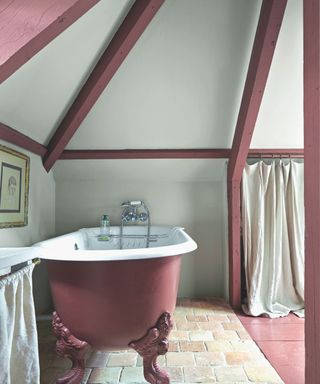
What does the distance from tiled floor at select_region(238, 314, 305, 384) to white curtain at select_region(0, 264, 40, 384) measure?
150 cm

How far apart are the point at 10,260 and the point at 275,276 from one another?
104 inches

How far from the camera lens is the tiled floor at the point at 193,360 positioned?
5.45 ft

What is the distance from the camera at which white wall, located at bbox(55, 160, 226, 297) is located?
10.7 feet

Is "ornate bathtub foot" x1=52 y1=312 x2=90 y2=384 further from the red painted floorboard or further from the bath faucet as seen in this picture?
the bath faucet

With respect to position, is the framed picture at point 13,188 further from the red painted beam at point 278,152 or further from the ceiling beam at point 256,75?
the red painted beam at point 278,152

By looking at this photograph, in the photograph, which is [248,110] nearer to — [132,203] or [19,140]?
[132,203]

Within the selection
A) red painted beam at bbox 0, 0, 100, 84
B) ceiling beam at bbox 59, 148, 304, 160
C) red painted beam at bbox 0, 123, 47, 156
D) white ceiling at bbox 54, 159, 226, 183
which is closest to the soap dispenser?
white ceiling at bbox 54, 159, 226, 183

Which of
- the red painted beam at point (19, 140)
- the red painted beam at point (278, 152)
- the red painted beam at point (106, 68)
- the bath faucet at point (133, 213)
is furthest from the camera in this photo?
the bath faucet at point (133, 213)

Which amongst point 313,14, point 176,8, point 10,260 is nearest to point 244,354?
point 10,260

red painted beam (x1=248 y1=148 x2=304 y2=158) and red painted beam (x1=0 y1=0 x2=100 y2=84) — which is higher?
red painted beam (x1=0 y1=0 x2=100 y2=84)

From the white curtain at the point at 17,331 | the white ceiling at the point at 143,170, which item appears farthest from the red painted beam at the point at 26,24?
the white ceiling at the point at 143,170

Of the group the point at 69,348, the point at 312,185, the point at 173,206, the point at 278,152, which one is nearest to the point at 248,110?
the point at 278,152

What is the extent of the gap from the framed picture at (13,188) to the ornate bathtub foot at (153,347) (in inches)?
51.3

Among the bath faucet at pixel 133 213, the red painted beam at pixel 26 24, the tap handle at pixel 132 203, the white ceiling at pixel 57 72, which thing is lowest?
the bath faucet at pixel 133 213
